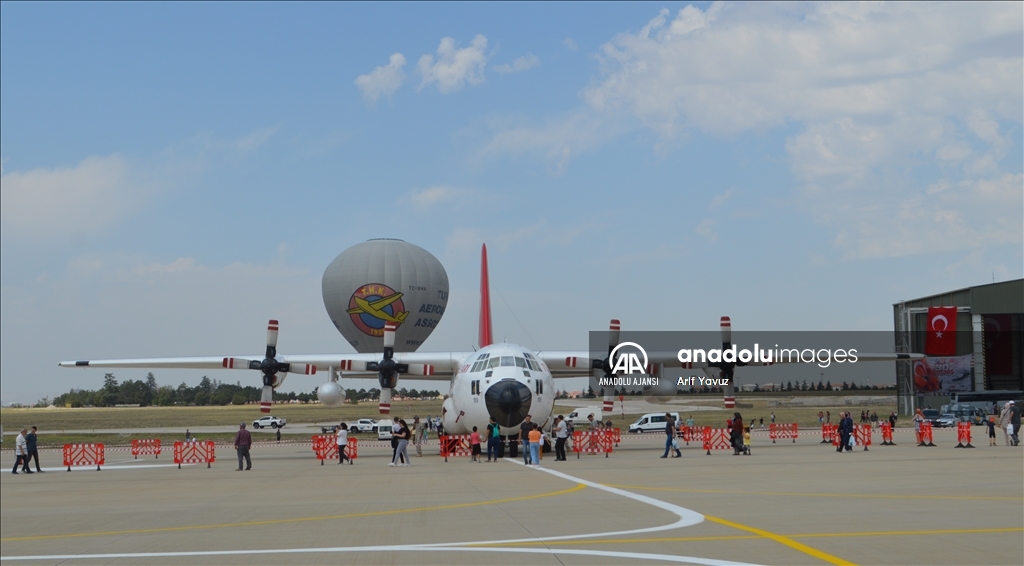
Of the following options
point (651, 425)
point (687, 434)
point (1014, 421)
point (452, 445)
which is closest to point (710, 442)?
point (687, 434)

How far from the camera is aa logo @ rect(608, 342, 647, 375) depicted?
33.7 m

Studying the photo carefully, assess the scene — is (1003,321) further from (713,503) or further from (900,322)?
(713,503)

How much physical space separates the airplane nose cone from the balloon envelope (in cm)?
3795

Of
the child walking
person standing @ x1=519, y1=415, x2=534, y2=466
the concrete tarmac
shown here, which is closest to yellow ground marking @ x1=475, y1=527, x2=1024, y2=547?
the concrete tarmac

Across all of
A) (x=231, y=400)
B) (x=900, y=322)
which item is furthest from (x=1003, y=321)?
(x=231, y=400)

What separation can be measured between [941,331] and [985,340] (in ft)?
13.8

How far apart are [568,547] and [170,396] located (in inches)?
2432

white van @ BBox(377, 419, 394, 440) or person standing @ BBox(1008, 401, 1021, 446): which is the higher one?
person standing @ BBox(1008, 401, 1021, 446)

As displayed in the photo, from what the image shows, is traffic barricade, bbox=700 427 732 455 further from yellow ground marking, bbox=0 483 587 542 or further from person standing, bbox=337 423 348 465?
yellow ground marking, bbox=0 483 587 542

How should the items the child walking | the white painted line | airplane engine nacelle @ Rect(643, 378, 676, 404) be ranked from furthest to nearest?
1. airplane engine nacelle @ Rect(643, 378, 676, 404)
2. the child walking
3. the white painted line

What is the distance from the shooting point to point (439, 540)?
403 inches

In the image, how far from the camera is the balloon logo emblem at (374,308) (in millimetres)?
64875

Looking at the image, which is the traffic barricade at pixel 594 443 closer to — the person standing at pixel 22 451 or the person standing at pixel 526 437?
the person standing at pixel 526 437

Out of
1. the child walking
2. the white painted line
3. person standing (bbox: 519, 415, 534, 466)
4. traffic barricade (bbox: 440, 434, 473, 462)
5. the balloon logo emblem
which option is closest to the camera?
the white painted line
